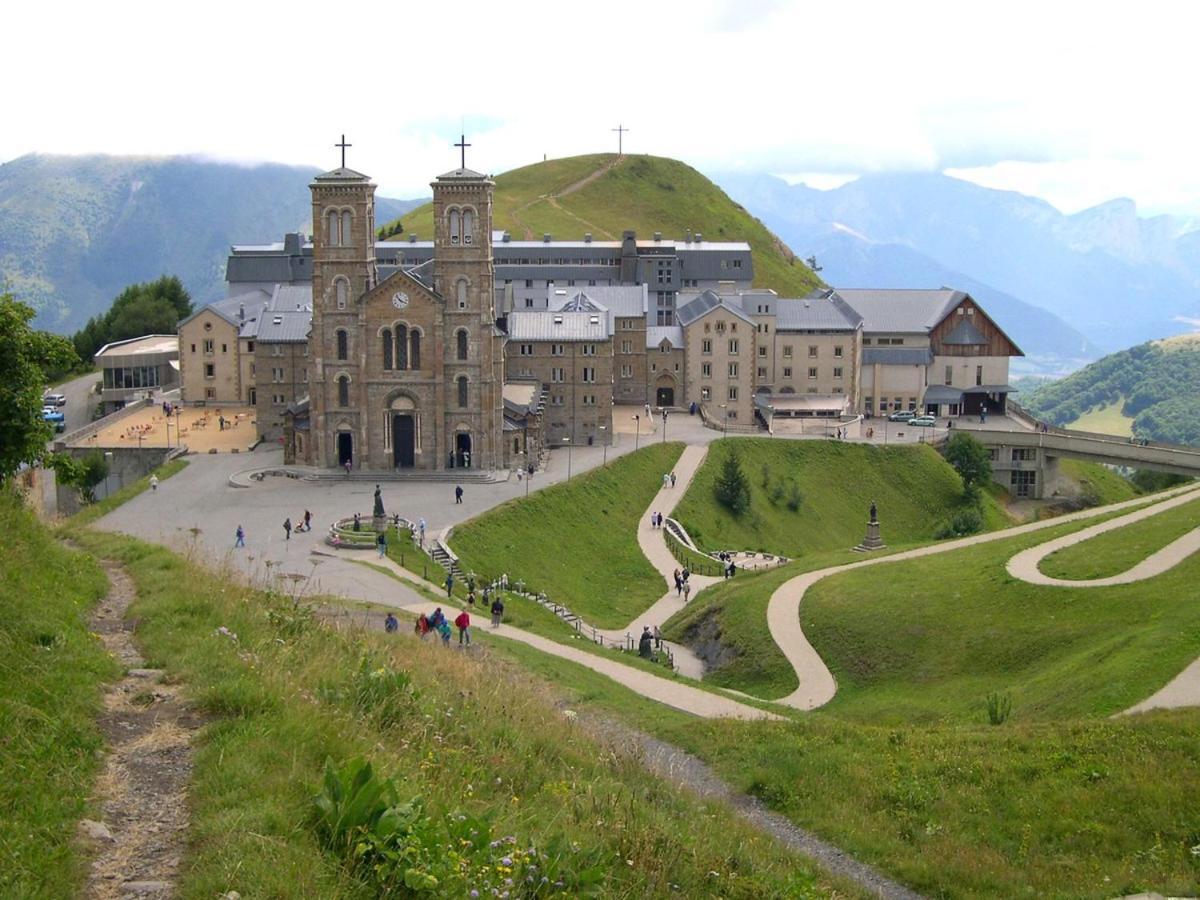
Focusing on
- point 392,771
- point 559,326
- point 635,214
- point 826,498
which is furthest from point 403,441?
point 635,214

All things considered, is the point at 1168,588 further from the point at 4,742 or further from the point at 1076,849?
the point at 4,742

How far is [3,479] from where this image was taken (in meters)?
27.8

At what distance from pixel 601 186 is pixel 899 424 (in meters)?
93.1

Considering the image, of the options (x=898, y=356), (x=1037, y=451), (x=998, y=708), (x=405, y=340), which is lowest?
(x=998, y=708)

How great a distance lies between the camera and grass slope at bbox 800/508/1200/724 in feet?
118

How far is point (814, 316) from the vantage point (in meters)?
112

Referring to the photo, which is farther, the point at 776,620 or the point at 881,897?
the point at 776,620

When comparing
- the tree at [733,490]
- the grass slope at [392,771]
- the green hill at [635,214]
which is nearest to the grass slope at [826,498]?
the tree at [733,490]

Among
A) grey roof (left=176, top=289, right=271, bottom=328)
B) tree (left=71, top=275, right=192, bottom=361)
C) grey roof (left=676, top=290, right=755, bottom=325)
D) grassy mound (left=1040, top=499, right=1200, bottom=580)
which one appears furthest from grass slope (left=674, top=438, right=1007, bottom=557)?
tree (left=71, top=275, right=192, bottom=361)

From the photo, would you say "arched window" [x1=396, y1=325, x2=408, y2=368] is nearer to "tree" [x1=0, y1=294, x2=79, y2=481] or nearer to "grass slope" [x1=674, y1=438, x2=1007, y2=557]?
"grass slope" [x1=674, y1=438, x2=1007, y2=557]

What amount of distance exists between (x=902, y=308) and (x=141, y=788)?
356 feet

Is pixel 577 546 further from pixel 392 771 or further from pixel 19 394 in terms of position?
pixel 392 771

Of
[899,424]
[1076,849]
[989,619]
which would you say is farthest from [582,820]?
[899,424]

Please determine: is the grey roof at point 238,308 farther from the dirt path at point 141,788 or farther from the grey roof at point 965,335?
the dirt path at point 141,788
